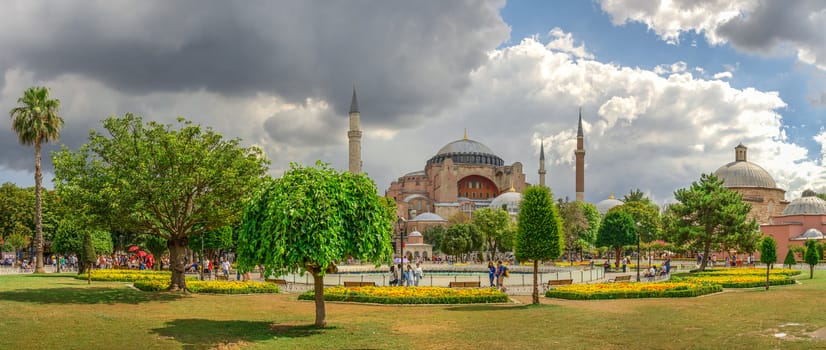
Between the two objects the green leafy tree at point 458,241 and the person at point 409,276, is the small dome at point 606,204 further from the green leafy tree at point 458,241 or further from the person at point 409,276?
the person at point 409,276

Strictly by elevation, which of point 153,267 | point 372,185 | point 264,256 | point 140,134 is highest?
point 140,134

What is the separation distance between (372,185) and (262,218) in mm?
2611

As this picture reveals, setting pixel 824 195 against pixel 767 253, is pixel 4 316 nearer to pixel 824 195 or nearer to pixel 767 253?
pixel 767 253

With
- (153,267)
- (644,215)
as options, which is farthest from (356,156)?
(153,267)

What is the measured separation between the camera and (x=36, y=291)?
20047mm

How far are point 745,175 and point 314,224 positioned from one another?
6974cm

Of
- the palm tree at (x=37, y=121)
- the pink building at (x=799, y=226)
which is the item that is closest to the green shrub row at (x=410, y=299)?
the palm tree at (x=37, y=121)

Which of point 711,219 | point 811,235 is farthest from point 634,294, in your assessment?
point 811,235

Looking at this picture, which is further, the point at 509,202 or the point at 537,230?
the point at 509,202

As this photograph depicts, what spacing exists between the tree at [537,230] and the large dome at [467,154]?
310 ft

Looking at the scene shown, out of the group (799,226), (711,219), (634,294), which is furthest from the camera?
(799,226)

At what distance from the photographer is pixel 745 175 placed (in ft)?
233

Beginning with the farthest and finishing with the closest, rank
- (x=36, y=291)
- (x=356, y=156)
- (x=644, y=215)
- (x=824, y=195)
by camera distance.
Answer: (x=824, y=195) < (x=356, y=156) < (x=644, y=215) < (x=36, y=291)

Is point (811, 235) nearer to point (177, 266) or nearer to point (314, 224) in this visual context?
point (177, 266)
